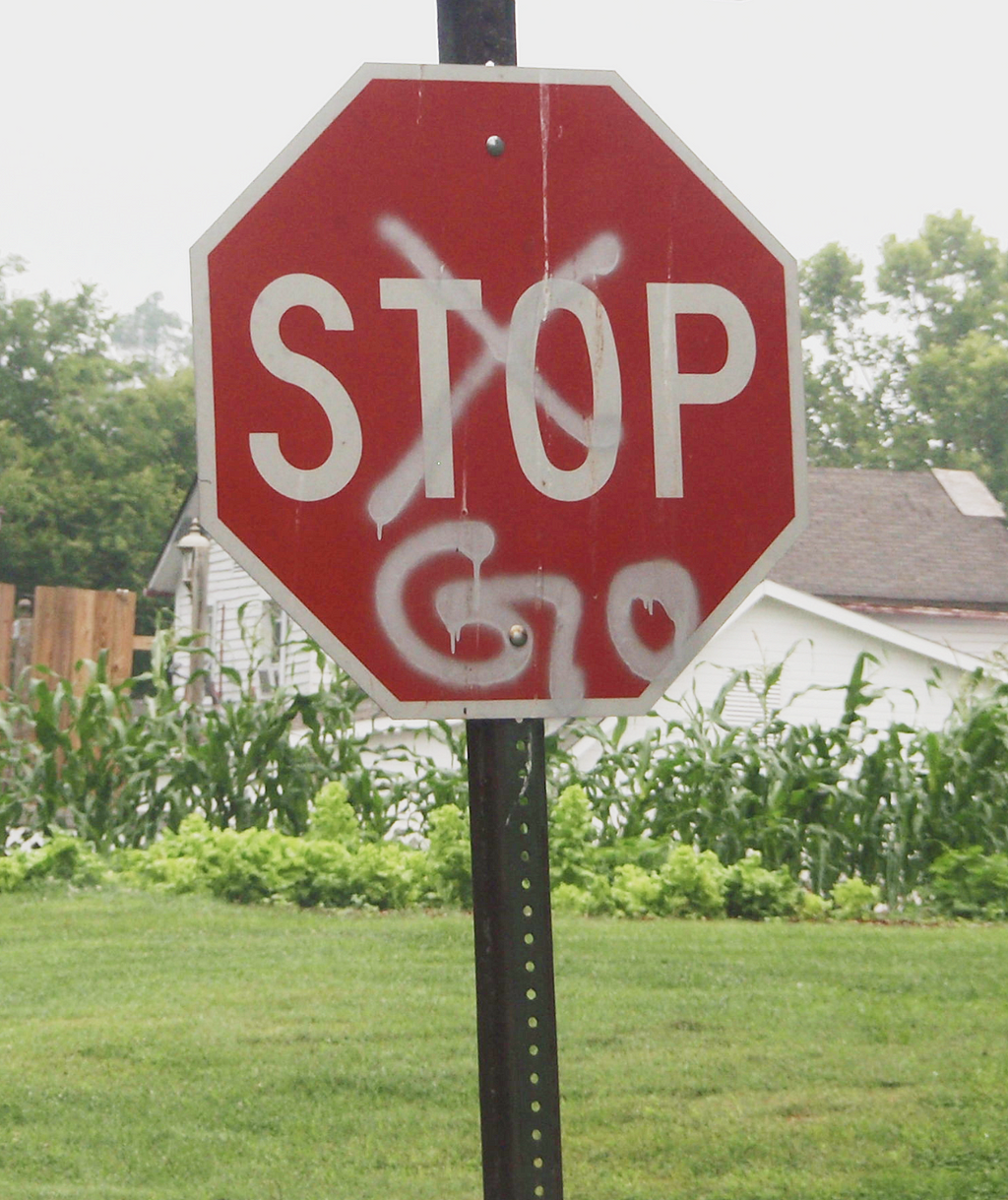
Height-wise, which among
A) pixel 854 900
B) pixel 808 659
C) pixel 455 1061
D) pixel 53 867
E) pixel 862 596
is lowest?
pixel 455 1061

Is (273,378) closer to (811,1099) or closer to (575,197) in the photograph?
(575,197)

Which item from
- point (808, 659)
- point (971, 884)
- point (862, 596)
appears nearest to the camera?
point (971, 884)

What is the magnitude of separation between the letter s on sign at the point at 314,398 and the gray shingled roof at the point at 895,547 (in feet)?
82.4

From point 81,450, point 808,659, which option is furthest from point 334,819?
point 81,450

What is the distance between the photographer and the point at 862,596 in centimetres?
2791

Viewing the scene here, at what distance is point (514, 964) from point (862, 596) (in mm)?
26660

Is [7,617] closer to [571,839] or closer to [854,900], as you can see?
[571,839]

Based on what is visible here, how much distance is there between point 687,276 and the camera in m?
2.03

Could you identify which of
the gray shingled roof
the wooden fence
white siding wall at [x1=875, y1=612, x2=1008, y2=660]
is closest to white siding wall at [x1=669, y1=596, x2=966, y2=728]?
the gray shingled roof

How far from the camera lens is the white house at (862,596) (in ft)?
68.4

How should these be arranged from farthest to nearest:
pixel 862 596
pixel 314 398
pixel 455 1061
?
pixel 862 596
pixel 455 1061
pixel 314 398

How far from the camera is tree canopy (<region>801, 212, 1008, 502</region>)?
48.6 meters

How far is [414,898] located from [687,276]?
545 cm

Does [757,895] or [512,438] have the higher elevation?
[512,438]
